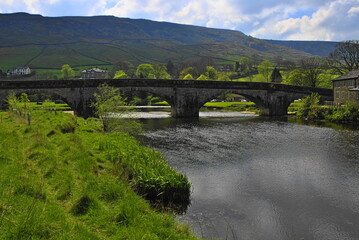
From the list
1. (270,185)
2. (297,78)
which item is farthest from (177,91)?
(297,78)

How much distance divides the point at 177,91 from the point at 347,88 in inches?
1191

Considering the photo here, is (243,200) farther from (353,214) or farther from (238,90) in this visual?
(238,90)

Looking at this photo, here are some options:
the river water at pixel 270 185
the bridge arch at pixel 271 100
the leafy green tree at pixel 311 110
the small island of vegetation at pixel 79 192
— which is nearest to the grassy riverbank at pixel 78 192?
the small island of vegetation at pixel 79 192

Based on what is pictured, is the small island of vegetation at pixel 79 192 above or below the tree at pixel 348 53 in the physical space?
below

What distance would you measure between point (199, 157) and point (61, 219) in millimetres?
15711

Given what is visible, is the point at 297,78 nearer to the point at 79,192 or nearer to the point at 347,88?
the point at 347,88

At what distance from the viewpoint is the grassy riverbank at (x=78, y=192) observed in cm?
691

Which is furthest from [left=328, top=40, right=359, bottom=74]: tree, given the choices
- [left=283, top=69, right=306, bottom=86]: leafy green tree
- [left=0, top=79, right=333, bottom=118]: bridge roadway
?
[left=0, top=79, right=333, bottom=118]: bridge roadway

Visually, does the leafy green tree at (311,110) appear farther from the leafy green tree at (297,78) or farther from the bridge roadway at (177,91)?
the leafy green tree at (297,78)

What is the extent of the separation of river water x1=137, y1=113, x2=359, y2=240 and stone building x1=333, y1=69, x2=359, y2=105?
21.6 meters

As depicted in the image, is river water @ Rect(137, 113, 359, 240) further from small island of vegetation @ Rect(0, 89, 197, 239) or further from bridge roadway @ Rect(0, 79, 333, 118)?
bridge roadway @ Rect(0, 79, 333, 118)

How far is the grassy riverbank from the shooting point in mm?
6906

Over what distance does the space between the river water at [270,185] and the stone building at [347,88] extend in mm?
21634

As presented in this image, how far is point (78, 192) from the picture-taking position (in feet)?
32.0
